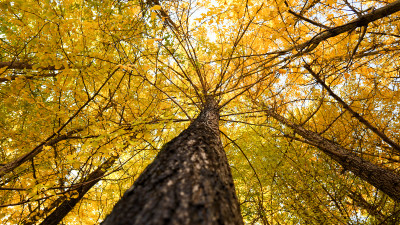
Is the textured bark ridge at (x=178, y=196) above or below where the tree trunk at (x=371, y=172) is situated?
below

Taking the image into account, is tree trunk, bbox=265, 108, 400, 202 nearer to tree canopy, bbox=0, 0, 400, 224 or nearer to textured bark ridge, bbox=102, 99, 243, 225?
tree canopy, bbox=0, 0, 400, 224

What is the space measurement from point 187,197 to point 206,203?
8cm

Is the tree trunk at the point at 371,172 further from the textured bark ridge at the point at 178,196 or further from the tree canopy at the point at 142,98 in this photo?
the textured bark ridge at the point at 178,196

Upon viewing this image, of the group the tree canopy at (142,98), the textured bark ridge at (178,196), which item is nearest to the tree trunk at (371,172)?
the tree canopy at (142,98)

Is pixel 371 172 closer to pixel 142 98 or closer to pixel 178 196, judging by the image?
pixel 178 196

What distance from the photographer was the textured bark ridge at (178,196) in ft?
2.03

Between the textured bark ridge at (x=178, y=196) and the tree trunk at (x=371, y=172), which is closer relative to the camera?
the textured bark ridge at (x=178, y=196)

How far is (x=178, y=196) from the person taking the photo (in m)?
0.71

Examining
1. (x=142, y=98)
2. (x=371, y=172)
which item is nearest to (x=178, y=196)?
(x=142, y=98)

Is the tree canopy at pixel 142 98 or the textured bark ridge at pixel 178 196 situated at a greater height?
the tree canopy at pixel 142 98

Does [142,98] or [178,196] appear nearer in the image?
[178,196]

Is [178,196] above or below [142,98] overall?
below

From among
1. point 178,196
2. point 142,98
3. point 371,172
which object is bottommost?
point 178,196

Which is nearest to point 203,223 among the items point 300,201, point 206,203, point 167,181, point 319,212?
point 206,203
